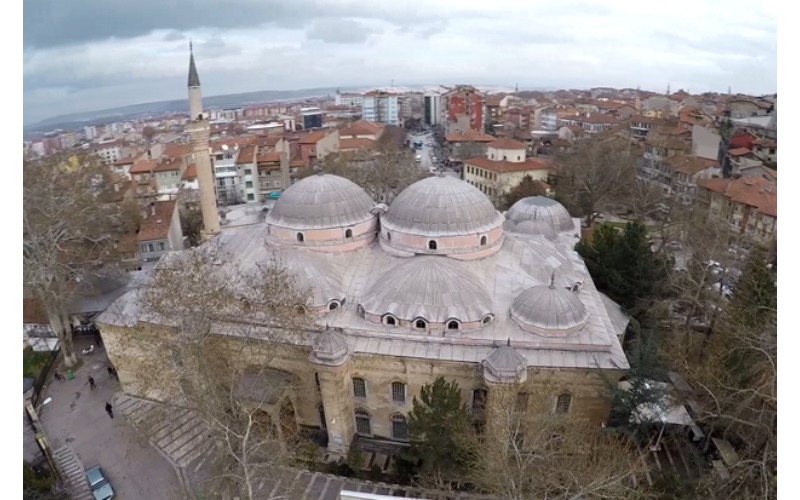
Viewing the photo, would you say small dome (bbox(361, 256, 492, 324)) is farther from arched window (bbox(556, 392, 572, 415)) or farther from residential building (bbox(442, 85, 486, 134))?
residential building (bbox(442, 85, 486, 134))

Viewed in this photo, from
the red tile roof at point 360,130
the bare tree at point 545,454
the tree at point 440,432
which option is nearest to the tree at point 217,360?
the tree at point 440,432

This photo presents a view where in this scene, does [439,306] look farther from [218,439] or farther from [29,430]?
[29,430]

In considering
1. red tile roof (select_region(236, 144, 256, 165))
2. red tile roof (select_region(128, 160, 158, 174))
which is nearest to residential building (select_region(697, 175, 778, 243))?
red tile roof (select_region(236, 144, 256, 165))

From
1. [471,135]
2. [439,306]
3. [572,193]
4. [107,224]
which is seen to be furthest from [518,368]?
[471,135]

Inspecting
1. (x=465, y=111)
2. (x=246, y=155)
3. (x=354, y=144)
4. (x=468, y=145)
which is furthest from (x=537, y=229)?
(x=465, y=111)

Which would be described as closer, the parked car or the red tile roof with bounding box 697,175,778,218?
the parked car
